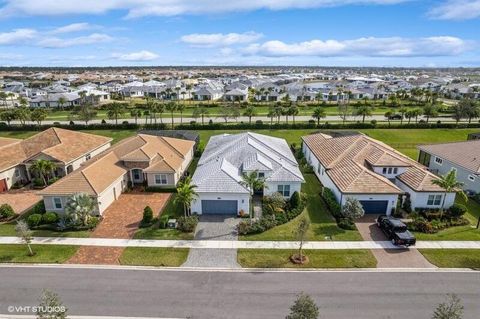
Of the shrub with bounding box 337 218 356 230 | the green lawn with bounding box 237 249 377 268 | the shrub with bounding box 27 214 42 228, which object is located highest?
the shrub with bounding box 27 214 42 228

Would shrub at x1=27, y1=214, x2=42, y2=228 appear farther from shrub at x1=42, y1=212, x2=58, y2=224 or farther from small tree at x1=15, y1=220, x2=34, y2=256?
small tree at x1=15, y1=220, x2=34, y2=256

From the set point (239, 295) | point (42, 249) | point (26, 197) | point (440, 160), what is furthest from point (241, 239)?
point (440, 160)

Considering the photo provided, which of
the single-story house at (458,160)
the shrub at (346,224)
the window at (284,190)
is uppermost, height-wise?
the single-story house at (458,160)

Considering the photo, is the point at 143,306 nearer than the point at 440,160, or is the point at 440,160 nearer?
the point at 143,306

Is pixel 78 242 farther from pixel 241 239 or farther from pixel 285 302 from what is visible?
pixel 285 302

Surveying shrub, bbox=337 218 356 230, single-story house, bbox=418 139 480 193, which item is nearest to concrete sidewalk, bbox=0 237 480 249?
shrub, bbox=337 218 356 230

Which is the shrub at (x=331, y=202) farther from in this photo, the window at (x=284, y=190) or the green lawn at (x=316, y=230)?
the window at (x=284, y=190)

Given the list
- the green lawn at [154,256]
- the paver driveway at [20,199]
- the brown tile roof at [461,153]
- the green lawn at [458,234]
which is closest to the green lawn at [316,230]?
the green lawn at [154,256]
